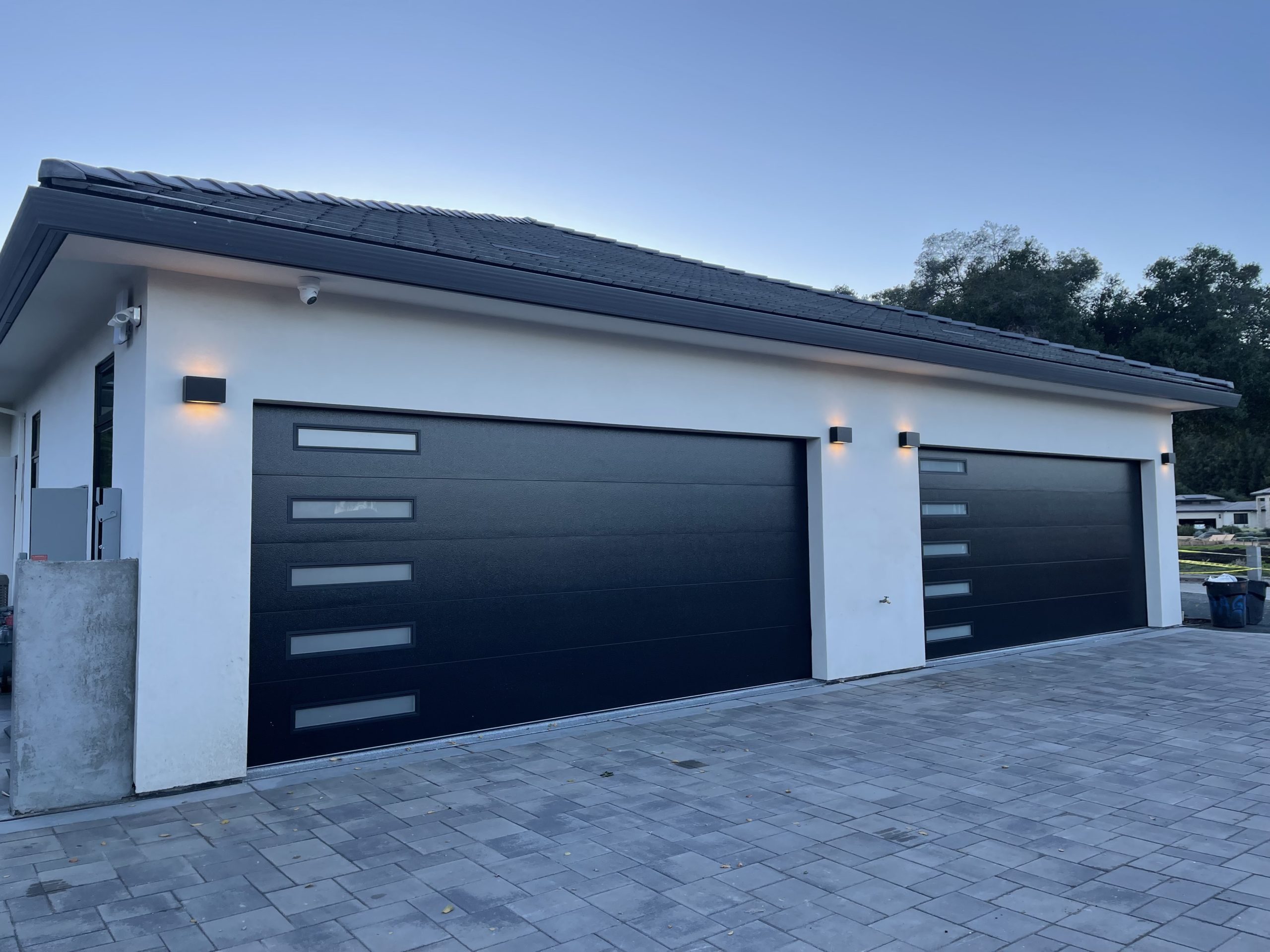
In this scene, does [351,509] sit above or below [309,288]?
below

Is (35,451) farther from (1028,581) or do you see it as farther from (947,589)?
(1028,581)

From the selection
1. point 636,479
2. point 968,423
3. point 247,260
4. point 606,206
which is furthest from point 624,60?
point 247,260

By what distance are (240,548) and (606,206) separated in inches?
709

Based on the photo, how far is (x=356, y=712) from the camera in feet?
19.1

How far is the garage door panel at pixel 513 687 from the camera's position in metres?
5.55

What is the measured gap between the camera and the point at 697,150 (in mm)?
17062

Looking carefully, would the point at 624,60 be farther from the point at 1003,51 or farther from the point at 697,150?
the point at 1003,51

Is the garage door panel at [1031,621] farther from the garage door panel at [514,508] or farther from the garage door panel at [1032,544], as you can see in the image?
the garage door panel at [514,508]

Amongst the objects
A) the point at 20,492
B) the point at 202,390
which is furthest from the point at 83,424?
the point at 20,492

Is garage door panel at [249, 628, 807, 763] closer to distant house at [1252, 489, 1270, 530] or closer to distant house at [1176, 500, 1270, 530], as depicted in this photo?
distant house at [1176, 500, 1270, 530]

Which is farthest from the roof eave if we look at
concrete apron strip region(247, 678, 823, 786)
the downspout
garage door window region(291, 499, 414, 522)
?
the downspout

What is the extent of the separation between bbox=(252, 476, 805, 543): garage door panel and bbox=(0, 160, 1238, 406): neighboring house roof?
1569 millimetres

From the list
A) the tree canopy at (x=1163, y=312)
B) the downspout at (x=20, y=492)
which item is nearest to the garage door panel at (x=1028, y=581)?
the downspout at (x=20, y=492)

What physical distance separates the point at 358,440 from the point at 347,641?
147 centimetres
